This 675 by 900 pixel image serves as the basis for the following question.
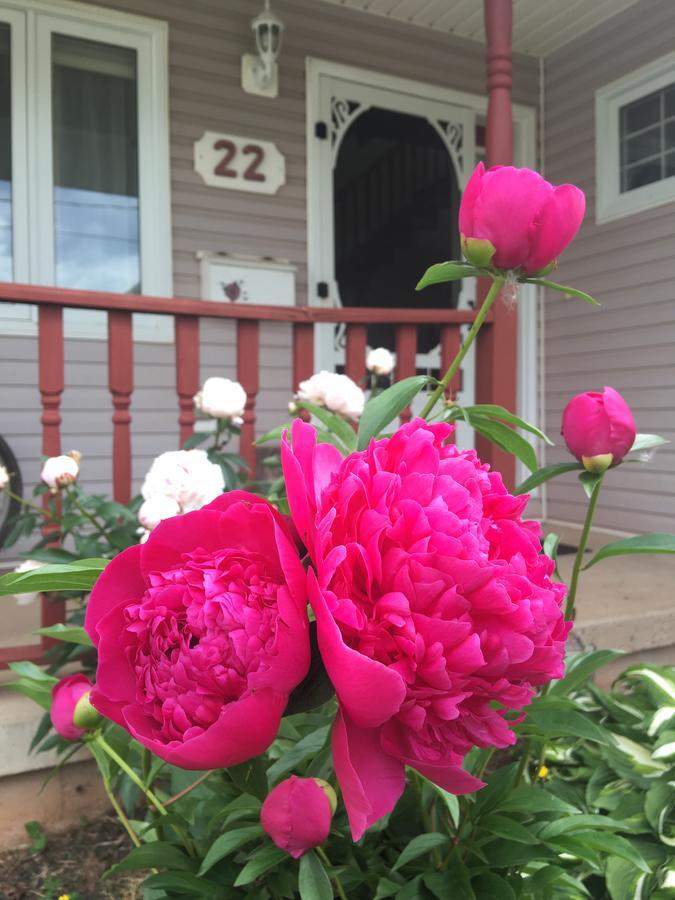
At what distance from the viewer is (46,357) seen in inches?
70.4

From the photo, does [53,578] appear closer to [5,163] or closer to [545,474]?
[545,474]

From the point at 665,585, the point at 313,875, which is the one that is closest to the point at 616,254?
the point at 665,585

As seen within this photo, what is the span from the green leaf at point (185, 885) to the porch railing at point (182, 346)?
111 centimetres

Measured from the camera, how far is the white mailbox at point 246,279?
3703mm

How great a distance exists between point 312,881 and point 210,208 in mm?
3746

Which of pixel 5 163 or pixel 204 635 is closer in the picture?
pixel 204 635

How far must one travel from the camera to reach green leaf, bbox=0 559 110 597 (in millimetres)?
390

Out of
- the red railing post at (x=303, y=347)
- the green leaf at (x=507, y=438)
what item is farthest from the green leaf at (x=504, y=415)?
the red railing post at (x=303, y=347)

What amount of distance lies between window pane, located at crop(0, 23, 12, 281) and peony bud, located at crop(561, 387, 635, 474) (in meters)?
3.41

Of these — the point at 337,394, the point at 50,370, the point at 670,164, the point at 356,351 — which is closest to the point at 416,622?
the point at 337,394

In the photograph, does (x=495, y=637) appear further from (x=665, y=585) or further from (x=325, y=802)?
(x=665, y=585)

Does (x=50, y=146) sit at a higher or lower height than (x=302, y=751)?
higher

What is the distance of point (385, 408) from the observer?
590 millimetres

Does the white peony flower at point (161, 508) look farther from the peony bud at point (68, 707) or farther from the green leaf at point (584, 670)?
the green leaf at point (584, 670)
